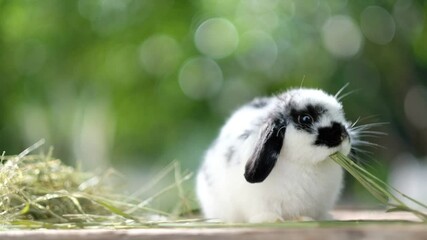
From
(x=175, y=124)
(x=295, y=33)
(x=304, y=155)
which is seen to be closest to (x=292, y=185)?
(x=304, y=155)

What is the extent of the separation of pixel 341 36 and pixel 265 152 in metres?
2.55

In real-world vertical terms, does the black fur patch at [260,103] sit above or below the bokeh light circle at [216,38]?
below

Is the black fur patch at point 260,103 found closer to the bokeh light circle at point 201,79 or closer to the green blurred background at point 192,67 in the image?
the green blurred background at point 192,67

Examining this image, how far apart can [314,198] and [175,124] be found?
2.66 meters

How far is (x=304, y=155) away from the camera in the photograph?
1.32 meters

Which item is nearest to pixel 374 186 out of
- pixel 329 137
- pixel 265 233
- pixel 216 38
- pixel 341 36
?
pixel 329 137

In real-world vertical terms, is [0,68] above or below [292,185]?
above

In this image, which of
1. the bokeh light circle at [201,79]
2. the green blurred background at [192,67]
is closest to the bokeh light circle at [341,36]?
the green blurred background at [192,67]

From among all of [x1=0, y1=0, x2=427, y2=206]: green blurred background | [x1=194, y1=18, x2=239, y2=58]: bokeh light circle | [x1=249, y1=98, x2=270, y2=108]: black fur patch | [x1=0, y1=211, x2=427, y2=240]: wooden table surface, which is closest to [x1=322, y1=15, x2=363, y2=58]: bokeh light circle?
[x1=0, y1=0, x2=427, y2=206]: green blurred background

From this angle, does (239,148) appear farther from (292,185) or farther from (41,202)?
(41,202)

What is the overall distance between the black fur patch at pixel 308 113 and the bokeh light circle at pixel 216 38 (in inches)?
87.0

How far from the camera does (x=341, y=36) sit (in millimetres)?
3727

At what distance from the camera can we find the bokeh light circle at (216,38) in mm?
3527

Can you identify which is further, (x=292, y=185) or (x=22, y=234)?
(x=292, y=185)
